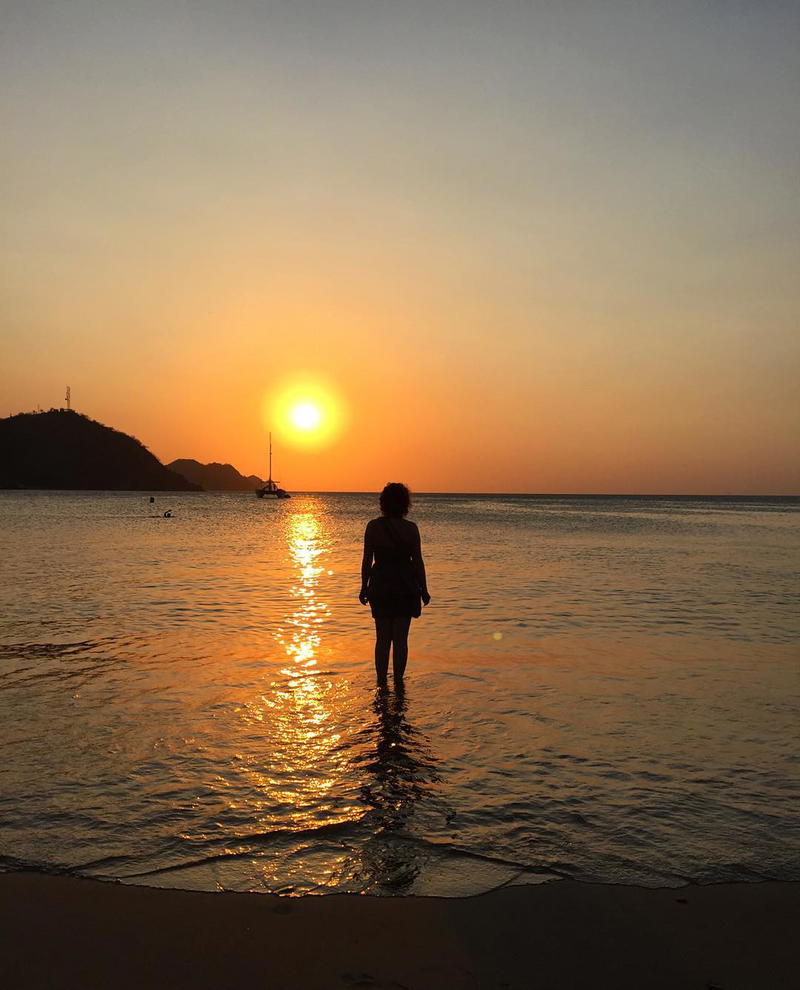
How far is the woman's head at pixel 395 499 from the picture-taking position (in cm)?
847

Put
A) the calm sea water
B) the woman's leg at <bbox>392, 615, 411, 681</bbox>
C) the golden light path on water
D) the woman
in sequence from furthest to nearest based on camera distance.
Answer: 1. the woman's leg at <bbox>392, 615, 411, 681</bbox>
2. the woman
3. the golden light path on water
4. the calm sea water

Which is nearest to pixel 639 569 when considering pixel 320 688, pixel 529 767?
pixel 320 688

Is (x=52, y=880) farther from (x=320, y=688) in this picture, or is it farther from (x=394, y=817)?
(x=320, y=688)

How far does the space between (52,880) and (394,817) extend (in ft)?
7.09

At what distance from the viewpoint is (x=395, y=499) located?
8492 mm

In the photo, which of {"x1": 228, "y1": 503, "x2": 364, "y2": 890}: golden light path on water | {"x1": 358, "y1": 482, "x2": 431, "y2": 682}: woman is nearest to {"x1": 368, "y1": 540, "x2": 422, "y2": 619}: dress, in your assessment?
{"x1": 358, "y1": 482, "x2": 431, "y2": 682}: woman

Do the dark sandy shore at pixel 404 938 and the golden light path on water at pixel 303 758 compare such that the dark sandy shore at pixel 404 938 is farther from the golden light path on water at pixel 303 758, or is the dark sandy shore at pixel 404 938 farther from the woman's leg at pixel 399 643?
the woman's leg at pixel 399 643

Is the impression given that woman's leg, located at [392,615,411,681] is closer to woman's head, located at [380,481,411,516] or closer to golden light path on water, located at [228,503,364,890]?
golden light path on water, located at [228,503,364,890]

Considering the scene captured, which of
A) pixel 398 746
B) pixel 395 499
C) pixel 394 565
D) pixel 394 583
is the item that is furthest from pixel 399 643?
pixel 398 746

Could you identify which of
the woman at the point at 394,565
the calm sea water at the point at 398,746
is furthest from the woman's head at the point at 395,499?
the calm sea water at the point at 398,746

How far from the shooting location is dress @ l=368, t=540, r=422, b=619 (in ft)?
27.7

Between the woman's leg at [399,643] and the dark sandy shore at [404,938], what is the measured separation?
4.58 m

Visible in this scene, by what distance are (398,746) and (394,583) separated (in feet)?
6.93

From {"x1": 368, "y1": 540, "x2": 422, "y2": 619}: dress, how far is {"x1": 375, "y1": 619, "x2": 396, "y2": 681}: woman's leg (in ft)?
0.66
